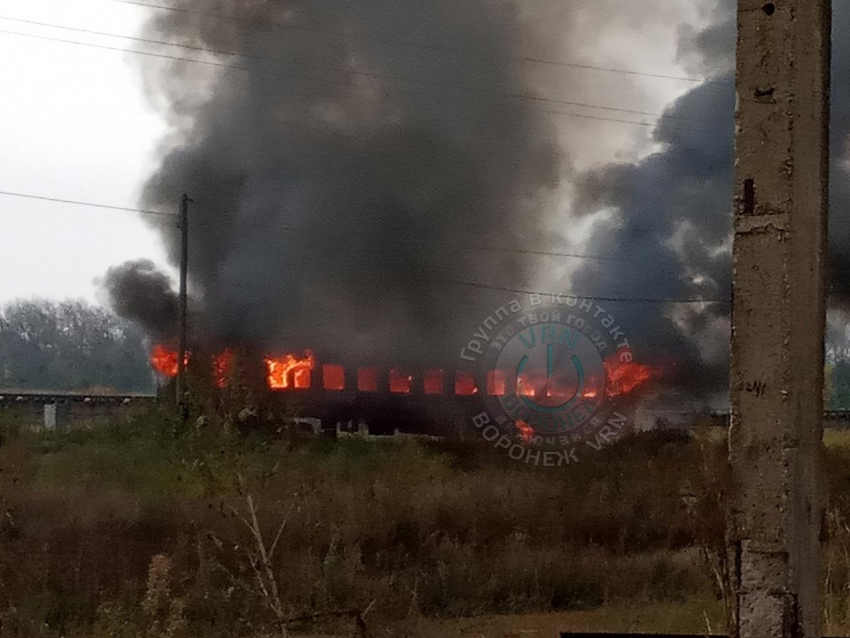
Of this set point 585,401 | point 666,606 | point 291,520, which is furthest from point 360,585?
point 585,401

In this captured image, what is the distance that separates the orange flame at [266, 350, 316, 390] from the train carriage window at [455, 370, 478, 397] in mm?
2937

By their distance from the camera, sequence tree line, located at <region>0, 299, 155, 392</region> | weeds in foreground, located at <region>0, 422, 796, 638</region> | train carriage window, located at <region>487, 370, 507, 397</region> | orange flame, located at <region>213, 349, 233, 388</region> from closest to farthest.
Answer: weeds in foreground, located at <region>0, 422, 796, 638</region> → orange flame, located at <region>213, 349, 233, 388</region> → train carriage window, located at <region>487, 370, 507, 397</region> → tree line, located at <region>0, 299, 155, 392</region>

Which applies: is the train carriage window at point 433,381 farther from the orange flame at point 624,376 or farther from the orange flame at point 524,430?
the orange flame at point 624,376

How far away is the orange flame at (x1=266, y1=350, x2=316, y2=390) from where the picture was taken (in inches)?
741

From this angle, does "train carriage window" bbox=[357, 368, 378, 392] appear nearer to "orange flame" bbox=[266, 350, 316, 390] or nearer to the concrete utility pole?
"orange flame" bbox=[266, 350, 316, 390]

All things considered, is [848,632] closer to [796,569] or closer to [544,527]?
[796,569]

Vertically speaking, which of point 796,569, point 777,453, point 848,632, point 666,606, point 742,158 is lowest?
point 666,606

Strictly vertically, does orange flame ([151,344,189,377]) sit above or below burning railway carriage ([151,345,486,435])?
above

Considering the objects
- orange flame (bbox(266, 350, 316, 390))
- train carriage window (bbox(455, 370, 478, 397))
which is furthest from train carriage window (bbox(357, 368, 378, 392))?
train carriage window (bbox(455, 370, 478, 397))

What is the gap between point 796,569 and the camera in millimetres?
→ 2344

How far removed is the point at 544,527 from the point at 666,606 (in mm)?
2608

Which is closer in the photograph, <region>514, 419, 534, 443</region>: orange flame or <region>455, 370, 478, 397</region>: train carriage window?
<region>514, 419, 534, 443</region>: orange flame

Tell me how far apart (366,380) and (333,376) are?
69 cm

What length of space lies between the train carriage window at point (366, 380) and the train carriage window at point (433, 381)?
102 cm
